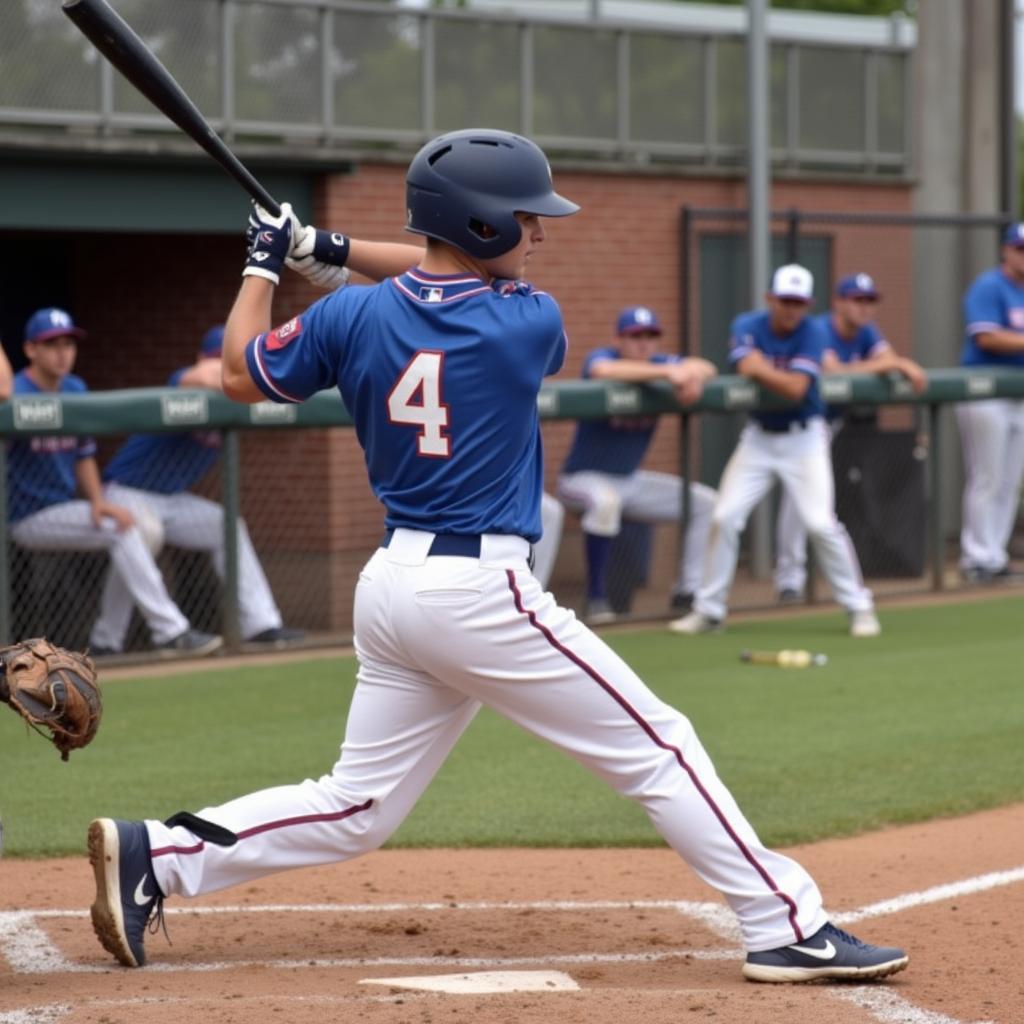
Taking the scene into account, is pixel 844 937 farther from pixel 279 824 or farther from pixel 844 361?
pixel 844 361

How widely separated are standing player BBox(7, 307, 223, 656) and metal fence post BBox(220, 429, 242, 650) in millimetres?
146

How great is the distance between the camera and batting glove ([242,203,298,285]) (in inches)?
169

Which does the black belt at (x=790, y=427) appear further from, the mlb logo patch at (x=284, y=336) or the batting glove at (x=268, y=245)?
the mlb logo patch at (x=284, y=336)

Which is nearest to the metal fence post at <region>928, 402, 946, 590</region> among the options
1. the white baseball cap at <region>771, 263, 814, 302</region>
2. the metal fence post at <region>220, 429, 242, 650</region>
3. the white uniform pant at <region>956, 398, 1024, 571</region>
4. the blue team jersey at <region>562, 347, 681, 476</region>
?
the white uniform pant at <region>956, 398, 1024, 571</region>

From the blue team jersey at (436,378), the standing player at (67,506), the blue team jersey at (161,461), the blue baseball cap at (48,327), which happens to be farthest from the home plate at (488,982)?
the blue team jersey at (161,461)

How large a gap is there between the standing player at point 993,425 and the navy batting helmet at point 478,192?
8.69 m

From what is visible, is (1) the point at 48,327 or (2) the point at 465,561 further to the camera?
(1) the point at 48,327

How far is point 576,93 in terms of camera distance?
13156mm

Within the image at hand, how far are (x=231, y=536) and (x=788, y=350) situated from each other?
3.17 m

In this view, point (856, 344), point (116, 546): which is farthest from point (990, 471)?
point (116, 546)

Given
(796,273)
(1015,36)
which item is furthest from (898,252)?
(796,273)

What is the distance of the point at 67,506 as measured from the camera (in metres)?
9.48

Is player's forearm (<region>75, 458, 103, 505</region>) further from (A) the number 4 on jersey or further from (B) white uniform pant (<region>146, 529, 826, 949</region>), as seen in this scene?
(A) the number 4 on jersey

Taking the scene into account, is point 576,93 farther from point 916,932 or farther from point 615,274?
point 916,932
